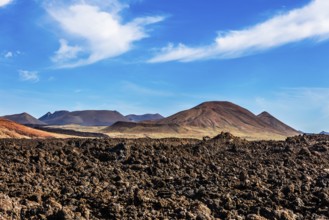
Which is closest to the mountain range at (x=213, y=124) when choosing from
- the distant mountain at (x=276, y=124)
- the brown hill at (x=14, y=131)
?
the distant mountain at (x=276, y=124)

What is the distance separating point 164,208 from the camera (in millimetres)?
8258

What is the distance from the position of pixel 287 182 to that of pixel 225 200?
280cm

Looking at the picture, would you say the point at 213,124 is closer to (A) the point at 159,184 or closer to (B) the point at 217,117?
(B) the point at 217,117

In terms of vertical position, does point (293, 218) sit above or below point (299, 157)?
below

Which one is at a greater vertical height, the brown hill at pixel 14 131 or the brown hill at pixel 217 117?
the brown hill at pixel 217 117

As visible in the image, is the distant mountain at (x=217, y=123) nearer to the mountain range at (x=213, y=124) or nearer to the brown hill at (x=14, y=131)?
the mountain range at (x=213, y=124)

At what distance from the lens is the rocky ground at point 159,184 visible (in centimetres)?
805

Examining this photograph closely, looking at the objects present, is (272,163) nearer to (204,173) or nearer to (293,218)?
(204,173)

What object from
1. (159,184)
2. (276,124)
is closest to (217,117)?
(276,124)

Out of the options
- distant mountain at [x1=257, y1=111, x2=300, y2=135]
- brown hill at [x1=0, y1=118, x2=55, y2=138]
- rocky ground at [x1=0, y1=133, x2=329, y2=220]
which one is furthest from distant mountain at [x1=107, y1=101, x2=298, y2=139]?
rocky ground at [x1=0, y1=133, x2=329, y2=220]

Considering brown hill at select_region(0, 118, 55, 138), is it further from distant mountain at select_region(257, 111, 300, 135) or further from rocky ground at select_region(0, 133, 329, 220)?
distant mountain at select_region(257, 111, 300, 135)

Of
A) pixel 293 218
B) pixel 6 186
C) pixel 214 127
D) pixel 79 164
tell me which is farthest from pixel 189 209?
pixel 214 127

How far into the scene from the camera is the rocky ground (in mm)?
8047

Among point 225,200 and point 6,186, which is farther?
point 6,186
